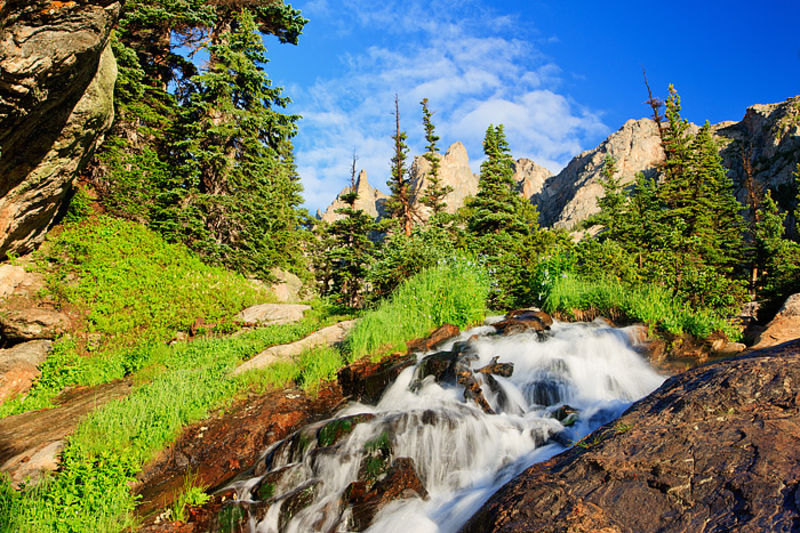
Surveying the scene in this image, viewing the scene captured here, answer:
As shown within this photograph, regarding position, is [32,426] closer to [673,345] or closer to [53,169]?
[53,169]

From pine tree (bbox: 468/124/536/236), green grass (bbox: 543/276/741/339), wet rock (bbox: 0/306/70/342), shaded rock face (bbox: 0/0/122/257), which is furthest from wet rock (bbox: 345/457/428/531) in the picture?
pine tree (bbox: 468/124/536/236)

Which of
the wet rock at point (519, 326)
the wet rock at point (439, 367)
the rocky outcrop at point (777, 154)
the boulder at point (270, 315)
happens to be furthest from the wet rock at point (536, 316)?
the rocky outcrop at point (777, 154)

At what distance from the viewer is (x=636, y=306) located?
26.0 ft

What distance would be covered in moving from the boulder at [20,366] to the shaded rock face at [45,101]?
8.90ft

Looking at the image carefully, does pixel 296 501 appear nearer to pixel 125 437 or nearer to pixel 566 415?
pixel 125 437

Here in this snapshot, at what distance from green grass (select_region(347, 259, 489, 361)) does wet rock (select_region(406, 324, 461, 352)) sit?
0.85 feet

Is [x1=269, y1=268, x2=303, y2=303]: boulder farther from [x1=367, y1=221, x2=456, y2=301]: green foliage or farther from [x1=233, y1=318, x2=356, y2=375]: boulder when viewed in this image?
[x1=233, y1=318, x2=356, y2=375]: boulder

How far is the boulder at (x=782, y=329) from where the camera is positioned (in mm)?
6433

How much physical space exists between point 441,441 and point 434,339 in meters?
3.31

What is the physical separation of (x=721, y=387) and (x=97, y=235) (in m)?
15.4

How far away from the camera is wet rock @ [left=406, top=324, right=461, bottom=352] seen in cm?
777

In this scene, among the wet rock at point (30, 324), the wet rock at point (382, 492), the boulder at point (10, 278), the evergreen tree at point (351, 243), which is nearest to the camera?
the wet rock at point (382, 492)

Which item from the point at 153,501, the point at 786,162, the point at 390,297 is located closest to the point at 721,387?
the point at 153,501

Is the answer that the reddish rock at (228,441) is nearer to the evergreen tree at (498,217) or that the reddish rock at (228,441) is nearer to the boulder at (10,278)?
the boulder at (10,278)
